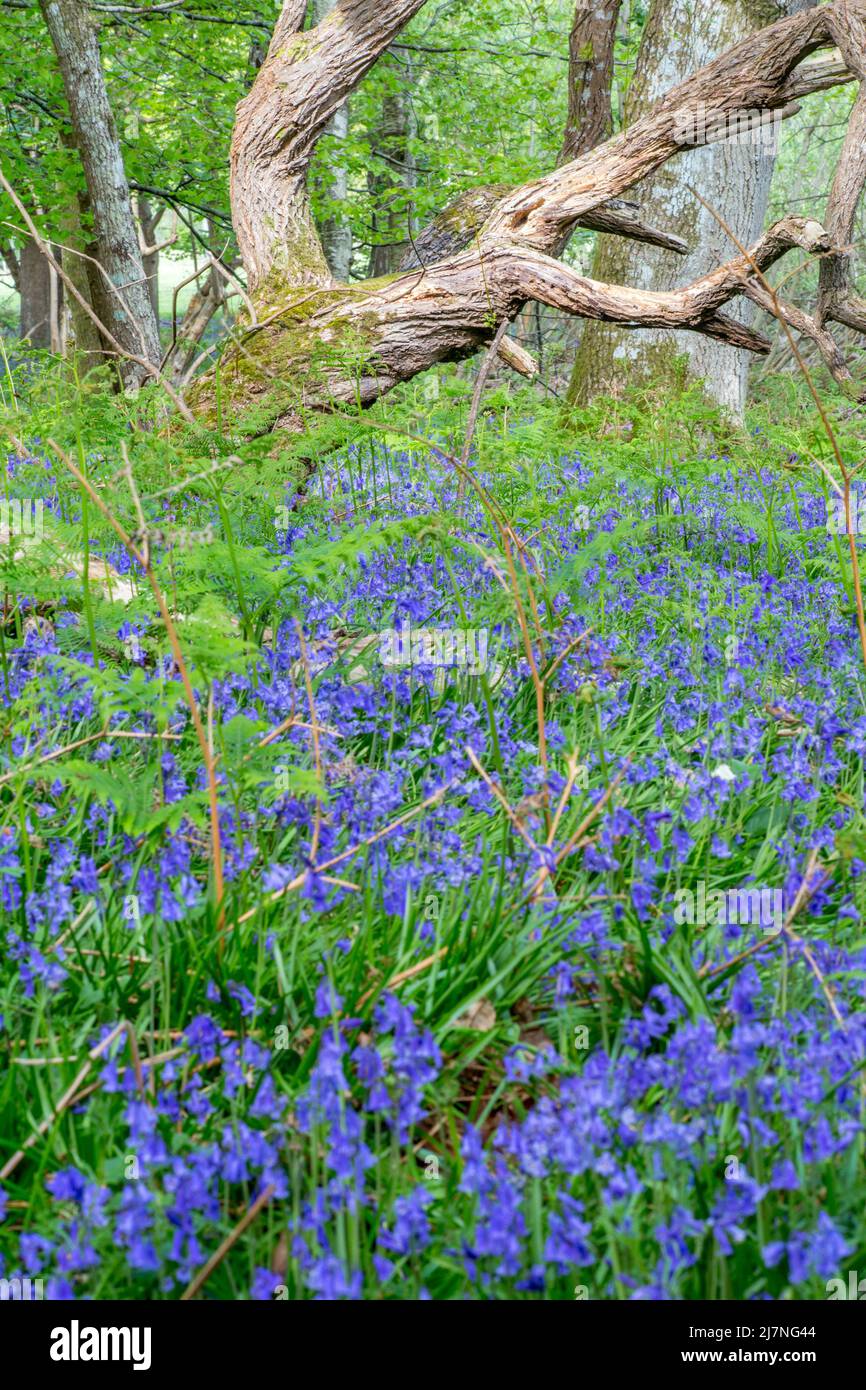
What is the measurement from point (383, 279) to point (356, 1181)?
20.0 ft

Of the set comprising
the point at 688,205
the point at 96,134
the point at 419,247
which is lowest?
the point at 419,247

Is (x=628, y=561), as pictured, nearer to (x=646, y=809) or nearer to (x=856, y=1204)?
(x=646, y=809)

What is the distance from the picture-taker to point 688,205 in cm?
878

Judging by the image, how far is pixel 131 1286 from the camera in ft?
4.84

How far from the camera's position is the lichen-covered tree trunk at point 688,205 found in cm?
873

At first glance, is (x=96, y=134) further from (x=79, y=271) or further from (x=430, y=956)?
(x=430, y=956)

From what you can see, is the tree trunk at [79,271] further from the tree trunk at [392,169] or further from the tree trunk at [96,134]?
the tree trunk at [392,169]

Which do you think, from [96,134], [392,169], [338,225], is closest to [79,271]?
[338,225]

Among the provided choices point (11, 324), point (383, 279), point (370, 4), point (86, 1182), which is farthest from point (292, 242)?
point (11, 324)

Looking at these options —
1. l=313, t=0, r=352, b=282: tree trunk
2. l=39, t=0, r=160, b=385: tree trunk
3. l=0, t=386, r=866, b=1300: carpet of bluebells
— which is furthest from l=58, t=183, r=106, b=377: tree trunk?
l=0, t=386, r=866, b=1300: carpet of bluebells

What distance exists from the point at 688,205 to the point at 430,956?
27.1 ft

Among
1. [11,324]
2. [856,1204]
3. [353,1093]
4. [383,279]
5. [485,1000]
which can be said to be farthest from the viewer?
[11,324]

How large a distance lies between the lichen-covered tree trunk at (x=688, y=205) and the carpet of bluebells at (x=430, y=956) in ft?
17.7

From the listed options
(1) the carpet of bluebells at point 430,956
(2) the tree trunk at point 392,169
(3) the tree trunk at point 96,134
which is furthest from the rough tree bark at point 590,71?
(1) the carpet of bluebells at point 430,956
